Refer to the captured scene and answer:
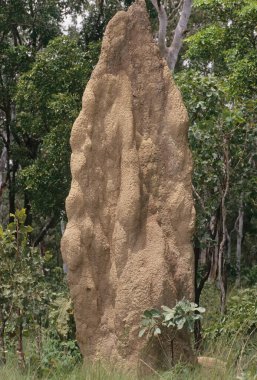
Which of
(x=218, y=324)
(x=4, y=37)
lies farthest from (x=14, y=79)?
(x=218, y=324)

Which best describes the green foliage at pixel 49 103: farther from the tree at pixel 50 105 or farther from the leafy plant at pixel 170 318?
the leafy plant at pixel 170 318

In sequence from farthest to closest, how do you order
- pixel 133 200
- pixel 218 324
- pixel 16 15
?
1. pixel 16 15
2. pixel 218 324
3. pixel 133 200

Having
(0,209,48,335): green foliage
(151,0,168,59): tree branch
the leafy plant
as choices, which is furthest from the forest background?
the leafy plant

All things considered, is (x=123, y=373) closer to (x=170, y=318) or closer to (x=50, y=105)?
(x=170, y=318)

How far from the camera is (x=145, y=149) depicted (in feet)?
22.4

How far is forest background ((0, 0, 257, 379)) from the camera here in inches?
267

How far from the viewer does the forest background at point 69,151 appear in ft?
22.2

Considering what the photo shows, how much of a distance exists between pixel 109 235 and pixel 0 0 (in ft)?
33.1

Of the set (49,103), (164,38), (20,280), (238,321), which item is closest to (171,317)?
(20,280)

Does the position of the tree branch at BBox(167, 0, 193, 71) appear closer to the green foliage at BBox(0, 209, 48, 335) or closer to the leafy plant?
the green foliage at BBox(0, 209, 48, 335)

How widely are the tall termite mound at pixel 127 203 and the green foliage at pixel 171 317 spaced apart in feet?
0.67

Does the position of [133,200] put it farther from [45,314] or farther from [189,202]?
[45,314]

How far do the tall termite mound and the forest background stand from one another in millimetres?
452

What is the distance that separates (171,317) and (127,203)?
1092mm
